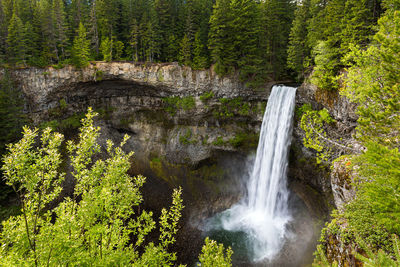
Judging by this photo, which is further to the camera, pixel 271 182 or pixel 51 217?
pixel 271 182

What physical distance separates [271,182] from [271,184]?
0.77ft

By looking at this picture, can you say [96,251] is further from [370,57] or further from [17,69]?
[17,69]

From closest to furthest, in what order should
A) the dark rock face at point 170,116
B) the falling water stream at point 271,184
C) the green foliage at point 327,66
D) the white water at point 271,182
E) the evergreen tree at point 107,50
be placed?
1. the green foliage at point 327,66
2. the falling water stream at point 271,184
3. the white water at point 271,182
4. the dark rock face at point 170,116
5. the evergreen tree at point 107,50

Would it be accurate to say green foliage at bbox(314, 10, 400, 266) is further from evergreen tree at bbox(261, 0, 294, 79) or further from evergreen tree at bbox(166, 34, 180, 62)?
evergreen tree at bbox(166, 34, 180, 62)

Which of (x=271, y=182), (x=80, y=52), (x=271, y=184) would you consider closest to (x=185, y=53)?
(x=80, y=52)

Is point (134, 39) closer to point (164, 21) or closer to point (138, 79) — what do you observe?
point (164, 21)

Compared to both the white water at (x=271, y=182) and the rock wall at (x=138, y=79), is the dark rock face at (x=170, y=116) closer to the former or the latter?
the rock wall at (x=138, y=79)

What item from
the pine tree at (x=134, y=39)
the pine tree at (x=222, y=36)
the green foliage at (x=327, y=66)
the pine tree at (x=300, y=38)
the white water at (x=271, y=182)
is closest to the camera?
the green foliage at (x=327, y=66)

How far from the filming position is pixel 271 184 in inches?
848

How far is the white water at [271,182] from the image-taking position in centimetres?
2011

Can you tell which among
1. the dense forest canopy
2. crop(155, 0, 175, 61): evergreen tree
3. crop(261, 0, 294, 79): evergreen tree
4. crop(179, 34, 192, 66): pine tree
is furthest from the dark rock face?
crop(155, 0, 175, 61): evergreen tree

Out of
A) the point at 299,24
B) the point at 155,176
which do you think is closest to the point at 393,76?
the point at 299,24

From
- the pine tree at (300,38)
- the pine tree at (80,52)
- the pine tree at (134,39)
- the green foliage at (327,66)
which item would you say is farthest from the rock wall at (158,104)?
the green foliage at (327,66)

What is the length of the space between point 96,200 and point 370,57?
44.6 feet
